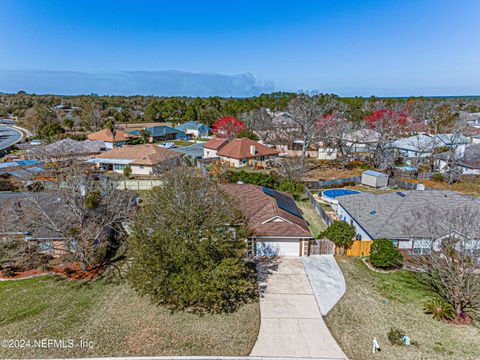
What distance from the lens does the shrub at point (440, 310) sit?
1568 cm

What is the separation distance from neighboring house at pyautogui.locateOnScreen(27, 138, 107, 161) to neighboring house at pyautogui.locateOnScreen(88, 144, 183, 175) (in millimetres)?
3555

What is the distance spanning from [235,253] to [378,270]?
1034cm

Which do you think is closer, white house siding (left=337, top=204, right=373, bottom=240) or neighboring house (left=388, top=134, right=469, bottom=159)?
white house siding (left=337, top=204, right=373, bottom=240)

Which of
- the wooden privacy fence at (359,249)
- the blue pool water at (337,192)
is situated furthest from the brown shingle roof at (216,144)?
the wooden privacy fence at (359,249)

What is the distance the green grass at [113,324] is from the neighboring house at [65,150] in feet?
105

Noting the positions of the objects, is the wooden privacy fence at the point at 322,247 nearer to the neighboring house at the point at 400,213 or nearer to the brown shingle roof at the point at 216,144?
the neighboring house at the point at 400,213

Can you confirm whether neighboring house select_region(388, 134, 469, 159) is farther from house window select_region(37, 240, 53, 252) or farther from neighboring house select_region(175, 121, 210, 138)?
neighboring house select_region(175, 121, 210, 138)

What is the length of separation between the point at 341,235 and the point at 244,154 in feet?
102

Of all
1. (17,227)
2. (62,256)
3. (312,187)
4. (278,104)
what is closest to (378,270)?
(312,187)

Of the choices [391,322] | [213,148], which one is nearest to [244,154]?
[213,148]

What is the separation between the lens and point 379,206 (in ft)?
80.5

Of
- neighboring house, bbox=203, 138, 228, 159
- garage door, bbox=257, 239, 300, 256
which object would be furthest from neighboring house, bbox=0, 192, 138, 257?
neighboring house, bbox=203, 138, 228, 159

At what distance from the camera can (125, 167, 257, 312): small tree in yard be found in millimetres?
14750

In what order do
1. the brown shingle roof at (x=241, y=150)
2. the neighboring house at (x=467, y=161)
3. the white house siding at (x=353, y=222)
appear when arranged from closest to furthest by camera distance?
the white house siding at (x=353, y=222), the neighboring house at (x=467, y=161), the brown shingle roof at (x=241, y=150)
